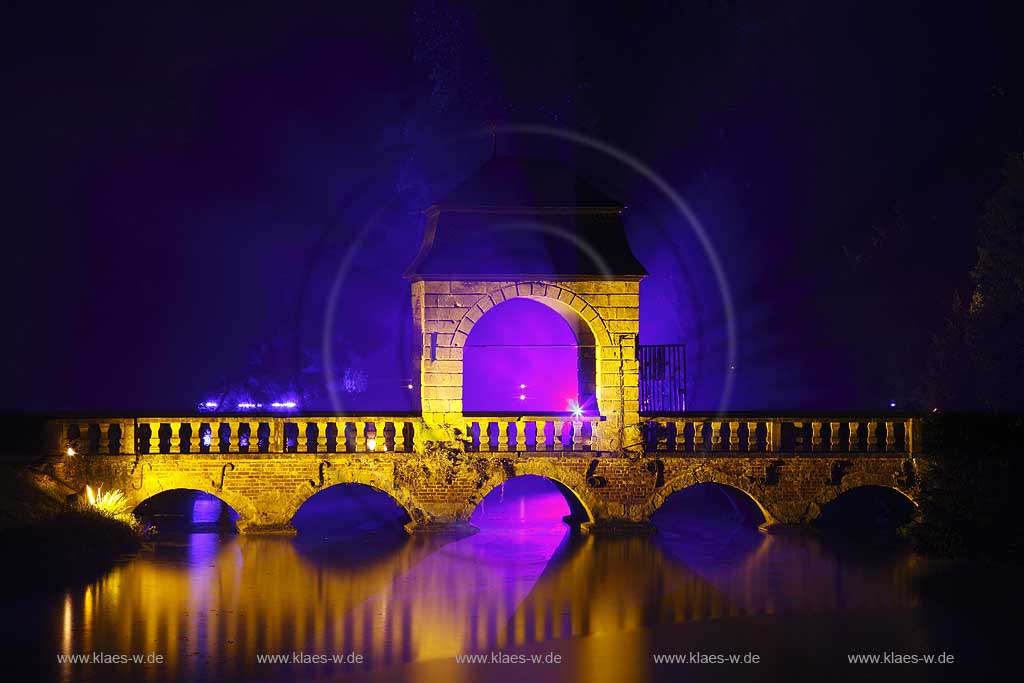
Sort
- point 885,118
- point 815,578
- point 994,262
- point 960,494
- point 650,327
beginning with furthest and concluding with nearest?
point 650,327
point 885,118
point 994,262
point 960,494
point 815,578

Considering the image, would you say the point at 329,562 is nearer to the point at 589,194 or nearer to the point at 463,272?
the point at 463,272

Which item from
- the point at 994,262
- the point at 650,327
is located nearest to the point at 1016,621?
the point at 994,262

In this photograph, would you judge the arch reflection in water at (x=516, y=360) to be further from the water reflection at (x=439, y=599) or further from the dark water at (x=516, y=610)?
the dark water at (x=516, y=610)

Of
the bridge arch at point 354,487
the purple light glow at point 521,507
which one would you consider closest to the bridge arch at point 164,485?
the bridge arch at point 354,487

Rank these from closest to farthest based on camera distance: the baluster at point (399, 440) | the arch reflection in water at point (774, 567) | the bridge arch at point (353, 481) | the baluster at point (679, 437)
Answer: the arch reflection in water at point (774, 567)
the bridge arch at point (353, 481)
the baluster at point (399, 440)
the baluster at point (679, 437)

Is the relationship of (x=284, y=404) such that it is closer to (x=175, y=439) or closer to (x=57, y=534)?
(x=175, y=439)

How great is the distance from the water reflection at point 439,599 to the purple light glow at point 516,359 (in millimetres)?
18975

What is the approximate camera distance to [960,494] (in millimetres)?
21312

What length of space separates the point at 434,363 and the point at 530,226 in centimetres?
295

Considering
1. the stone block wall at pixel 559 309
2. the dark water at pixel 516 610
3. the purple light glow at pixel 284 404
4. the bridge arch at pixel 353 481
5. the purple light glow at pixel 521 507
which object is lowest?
the dark water at pixel 516 610

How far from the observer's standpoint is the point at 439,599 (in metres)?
17.9

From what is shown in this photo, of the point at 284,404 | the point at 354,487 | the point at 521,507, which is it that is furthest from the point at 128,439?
the point at 284,404

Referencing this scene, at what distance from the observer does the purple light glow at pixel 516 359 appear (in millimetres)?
43406

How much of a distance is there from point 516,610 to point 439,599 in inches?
44.7
